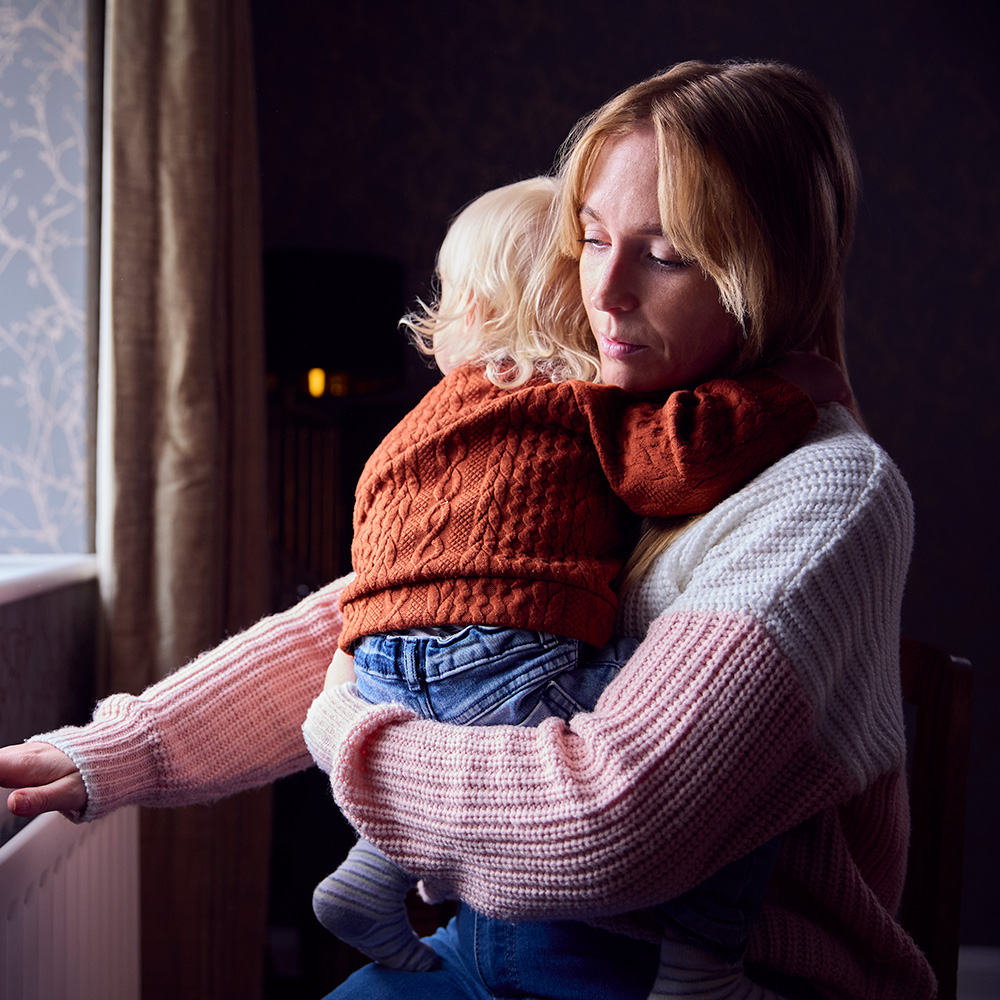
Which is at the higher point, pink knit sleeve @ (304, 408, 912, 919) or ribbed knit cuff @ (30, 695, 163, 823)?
pink knit sleeve @ (304, 408, 912, 919)

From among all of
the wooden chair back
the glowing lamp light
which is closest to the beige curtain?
the glowing lamp light

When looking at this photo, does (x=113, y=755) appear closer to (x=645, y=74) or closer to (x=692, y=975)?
(x=692, y=975)

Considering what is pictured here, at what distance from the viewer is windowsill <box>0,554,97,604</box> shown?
3.83 ft

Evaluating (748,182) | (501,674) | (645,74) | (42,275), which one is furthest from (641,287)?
(645,74)

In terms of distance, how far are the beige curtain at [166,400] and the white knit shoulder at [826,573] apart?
1.01m

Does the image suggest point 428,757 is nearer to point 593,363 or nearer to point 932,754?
point 593,363

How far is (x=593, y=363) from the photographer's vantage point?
3.13 ft

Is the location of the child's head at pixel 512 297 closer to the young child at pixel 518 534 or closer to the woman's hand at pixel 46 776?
the young child at pixel 518 534

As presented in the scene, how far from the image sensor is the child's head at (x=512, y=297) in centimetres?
97

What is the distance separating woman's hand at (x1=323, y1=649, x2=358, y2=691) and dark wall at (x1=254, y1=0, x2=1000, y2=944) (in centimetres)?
184

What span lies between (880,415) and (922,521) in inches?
12.8

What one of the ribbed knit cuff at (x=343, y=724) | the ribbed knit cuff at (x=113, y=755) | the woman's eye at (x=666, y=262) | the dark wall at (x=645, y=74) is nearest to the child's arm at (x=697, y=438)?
the woman's eye at (x=666, y=262)

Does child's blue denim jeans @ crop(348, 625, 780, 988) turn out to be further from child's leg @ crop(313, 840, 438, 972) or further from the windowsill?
the windowsill

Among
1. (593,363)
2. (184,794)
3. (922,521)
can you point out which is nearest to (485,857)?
(184,794)
